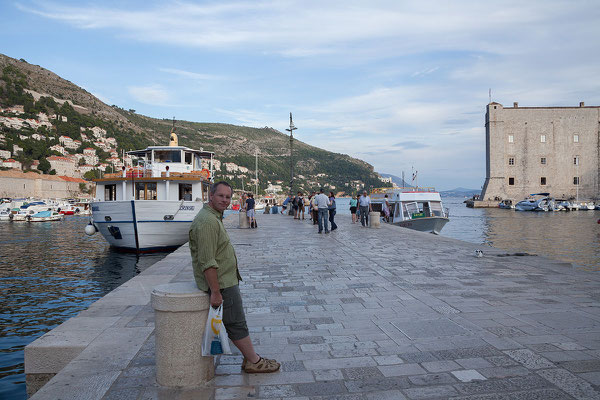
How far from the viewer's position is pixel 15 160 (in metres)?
99.6

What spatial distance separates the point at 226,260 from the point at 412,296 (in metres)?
3.77

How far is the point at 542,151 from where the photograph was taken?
7531 cm

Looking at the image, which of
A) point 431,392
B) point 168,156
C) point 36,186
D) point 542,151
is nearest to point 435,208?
point 168,156

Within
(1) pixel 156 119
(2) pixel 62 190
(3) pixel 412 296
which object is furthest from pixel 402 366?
(1) pixel 156 119

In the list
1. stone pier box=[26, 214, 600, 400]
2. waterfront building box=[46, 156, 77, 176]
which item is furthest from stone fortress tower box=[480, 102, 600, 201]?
waterfront building box=[46, 156, 77, 176]

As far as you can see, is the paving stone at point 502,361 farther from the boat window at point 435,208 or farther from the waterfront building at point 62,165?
the waterfront building at point 62,165

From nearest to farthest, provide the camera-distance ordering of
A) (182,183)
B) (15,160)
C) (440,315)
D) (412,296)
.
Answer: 1. (440,315)
2. (412,296)
3. (182,183)
4. (15,160)

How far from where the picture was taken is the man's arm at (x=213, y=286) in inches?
132

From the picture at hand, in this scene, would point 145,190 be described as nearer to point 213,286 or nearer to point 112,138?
point 213,286

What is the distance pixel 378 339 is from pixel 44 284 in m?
11.7

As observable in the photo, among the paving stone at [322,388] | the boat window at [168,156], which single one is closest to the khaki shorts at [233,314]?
the paving stone at [322,388]

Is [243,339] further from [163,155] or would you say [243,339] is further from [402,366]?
[163,155]

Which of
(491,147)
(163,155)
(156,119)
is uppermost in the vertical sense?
(156,119)

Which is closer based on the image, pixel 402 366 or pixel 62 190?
pixel 402 366
